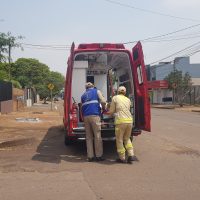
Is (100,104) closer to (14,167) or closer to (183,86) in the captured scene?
(14,167)

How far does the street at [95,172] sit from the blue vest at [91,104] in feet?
3.56

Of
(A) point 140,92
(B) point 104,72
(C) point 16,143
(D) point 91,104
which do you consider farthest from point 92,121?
(B) point 104,72

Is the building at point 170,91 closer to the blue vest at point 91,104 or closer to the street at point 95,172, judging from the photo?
the street at point 95,172

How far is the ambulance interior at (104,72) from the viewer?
11781mm

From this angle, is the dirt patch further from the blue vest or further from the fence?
the fence

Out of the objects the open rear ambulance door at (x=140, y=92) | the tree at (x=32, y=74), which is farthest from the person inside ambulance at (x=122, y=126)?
the tree at (x=32, y=74)

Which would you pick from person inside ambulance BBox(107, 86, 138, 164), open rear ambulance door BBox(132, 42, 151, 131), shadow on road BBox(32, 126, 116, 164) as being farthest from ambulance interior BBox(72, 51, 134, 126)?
A: person inside ambulance BBox(107, 86, 138, 164)

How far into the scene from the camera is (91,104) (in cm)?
1027

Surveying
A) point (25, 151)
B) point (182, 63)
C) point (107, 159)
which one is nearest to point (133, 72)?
point (107, 159)

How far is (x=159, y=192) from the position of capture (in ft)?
22.8

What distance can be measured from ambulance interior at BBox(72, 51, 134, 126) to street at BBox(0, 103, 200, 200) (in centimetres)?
150

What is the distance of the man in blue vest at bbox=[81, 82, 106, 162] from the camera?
10047mm

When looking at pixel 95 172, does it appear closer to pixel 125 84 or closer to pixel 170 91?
Answer: pixel 125 84

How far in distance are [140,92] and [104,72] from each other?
14.5 ft
